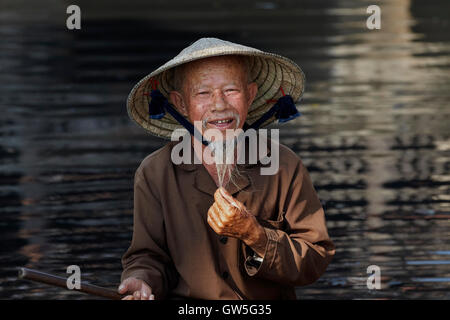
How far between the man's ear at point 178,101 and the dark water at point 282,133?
1.79 meters

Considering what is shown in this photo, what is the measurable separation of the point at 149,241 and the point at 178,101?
1.61 ft

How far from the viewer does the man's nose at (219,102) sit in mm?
3256

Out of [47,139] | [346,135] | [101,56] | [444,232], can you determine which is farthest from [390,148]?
[101,56]

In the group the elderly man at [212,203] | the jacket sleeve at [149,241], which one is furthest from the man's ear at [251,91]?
the jacket sleeve at [149,241]

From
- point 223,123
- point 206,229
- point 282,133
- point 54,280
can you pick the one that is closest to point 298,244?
point 206,229

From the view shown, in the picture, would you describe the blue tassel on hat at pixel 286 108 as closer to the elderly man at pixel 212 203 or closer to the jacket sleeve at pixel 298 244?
the elderly man at pixel 212 203

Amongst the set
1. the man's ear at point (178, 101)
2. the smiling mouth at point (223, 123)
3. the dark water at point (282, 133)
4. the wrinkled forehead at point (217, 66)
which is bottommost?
the dark water at point (282, 133)

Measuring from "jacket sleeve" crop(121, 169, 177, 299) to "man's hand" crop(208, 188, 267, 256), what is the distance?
0.34 metres

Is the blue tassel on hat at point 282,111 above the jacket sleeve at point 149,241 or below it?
above

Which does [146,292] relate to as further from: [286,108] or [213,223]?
[286,108]

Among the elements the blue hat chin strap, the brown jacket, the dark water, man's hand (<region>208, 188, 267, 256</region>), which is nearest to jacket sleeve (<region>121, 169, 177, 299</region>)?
the brown jacket

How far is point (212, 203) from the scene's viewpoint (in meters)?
3.35

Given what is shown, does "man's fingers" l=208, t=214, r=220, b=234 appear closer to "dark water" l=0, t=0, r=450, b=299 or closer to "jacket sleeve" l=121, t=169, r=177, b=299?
"jacket sleeve" l=121, t=169, r=177, b=299

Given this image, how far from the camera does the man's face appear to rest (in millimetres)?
3271
